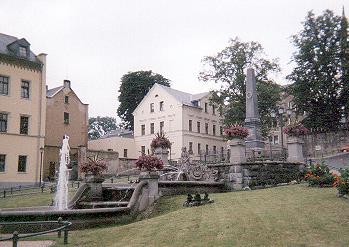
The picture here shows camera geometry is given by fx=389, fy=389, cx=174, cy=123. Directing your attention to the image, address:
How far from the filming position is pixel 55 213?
12062 millimetres

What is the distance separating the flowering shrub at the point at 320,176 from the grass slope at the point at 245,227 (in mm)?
4214

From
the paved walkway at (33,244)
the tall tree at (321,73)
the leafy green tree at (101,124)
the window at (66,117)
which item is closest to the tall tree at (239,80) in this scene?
the tall tree at (321,73)

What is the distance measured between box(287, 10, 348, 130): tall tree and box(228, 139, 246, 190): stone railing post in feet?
74.8

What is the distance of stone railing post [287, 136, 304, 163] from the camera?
23.3 metres

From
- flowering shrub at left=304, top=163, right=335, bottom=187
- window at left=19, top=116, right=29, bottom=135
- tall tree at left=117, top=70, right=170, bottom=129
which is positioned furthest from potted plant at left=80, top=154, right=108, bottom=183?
tall tree at left=117, top=70, right=170, bottom=129

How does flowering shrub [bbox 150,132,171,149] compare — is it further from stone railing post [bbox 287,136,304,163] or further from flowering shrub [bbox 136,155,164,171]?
flowering shrub [bbox 136,155,164,171]

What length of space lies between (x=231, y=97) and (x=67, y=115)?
20.7m

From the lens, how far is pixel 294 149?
76.8ft

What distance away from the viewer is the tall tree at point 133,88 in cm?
6631

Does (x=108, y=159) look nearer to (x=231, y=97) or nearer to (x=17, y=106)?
(x=17, y=106)

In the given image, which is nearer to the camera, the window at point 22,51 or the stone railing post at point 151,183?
the stone railing post at point 151,183

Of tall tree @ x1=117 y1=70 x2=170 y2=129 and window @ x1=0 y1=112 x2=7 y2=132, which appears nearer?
window @ x1=0 y1=112 x2=7 y2=132

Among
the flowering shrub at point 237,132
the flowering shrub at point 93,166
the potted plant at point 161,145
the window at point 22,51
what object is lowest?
the flowering shrub at point 93,166

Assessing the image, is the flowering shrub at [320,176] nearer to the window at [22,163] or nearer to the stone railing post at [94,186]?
the stone railing post at [94,186]
